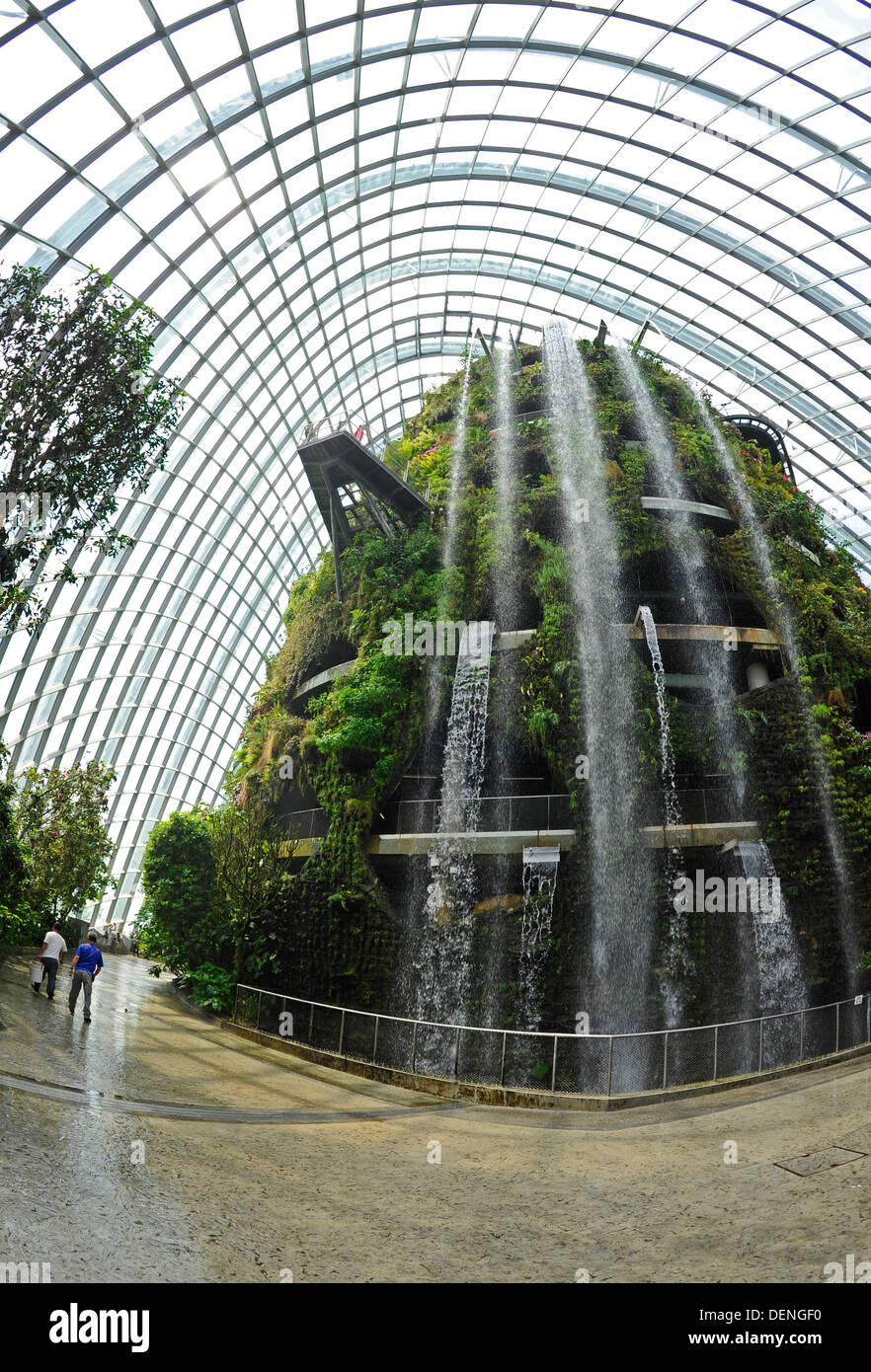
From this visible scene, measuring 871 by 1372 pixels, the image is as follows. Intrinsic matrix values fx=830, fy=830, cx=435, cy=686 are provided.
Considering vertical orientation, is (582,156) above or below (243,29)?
above

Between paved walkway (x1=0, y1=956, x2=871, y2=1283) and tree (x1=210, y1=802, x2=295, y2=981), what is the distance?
280 inches

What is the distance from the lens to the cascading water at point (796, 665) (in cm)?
1825

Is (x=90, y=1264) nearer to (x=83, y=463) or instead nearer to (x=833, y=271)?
(x=83, y=463)

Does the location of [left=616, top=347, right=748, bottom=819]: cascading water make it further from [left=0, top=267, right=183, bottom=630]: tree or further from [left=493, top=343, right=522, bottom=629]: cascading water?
[left=0, top=267, right=183, bottom=630]: tree

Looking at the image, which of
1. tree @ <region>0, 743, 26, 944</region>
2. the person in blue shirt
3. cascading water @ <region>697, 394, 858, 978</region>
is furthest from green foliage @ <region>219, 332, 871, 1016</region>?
tree @ <region>0, 743, 26, 944</region>

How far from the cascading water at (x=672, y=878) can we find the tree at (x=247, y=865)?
8.92m

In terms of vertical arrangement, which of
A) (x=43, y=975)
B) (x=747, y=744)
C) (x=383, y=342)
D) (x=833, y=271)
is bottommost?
(x=43, y=975)

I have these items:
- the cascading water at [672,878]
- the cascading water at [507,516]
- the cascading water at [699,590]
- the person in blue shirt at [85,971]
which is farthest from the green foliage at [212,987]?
the cascading water at [507,516]

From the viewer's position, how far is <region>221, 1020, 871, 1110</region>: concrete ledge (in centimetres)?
1211

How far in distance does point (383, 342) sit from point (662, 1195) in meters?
46.7

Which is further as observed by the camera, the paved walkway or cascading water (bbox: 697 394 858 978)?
cascading water (bbox: 697 394 858 978)

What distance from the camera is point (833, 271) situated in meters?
32.9

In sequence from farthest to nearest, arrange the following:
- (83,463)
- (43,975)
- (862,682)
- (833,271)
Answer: (833,271) < (862,682) < (43,975) < (83,463)

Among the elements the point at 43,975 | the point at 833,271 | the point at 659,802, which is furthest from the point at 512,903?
the point at 833,271
